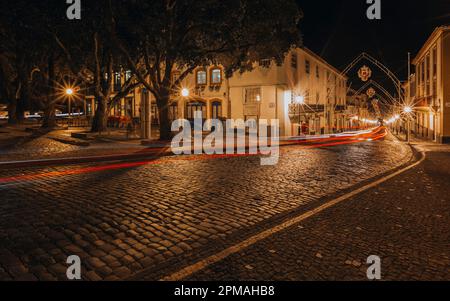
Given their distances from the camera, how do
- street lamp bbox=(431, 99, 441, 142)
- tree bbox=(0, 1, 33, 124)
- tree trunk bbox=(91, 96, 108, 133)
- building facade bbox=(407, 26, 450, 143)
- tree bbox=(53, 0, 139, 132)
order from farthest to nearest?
street lamp bbox=(431, 99, 441, 142)
building facade bbox=(407, 26, 450, 143)
tree trunk bbox=(91, 96, 108, 133)
tree bbox=(0, 1, 33, 124)
tree bbox=(53, 0, 139, 132)

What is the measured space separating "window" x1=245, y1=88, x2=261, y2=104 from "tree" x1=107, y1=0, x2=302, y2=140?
11.7 metres

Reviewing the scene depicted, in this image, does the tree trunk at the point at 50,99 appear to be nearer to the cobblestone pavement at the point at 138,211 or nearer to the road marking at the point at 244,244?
the cobblestone pavement at the point at 138,211

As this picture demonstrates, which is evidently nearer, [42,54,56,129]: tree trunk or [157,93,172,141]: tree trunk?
[157,93,172,141]: tree trunk

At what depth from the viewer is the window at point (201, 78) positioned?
38.4m

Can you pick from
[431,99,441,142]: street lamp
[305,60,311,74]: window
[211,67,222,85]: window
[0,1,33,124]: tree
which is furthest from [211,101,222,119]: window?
[431,99,441,142]: street lamp

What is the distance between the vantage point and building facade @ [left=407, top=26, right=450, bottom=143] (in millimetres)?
27766

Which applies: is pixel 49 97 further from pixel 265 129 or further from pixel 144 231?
pixel 144 231

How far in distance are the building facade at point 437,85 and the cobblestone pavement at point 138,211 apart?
64.9ft

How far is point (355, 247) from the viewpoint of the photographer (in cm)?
483

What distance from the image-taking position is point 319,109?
135 feet

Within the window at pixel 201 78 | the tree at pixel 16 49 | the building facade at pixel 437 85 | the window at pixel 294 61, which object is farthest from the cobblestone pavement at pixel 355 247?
the window at pixel 201 78

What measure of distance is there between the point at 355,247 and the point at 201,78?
3526 centimetres
